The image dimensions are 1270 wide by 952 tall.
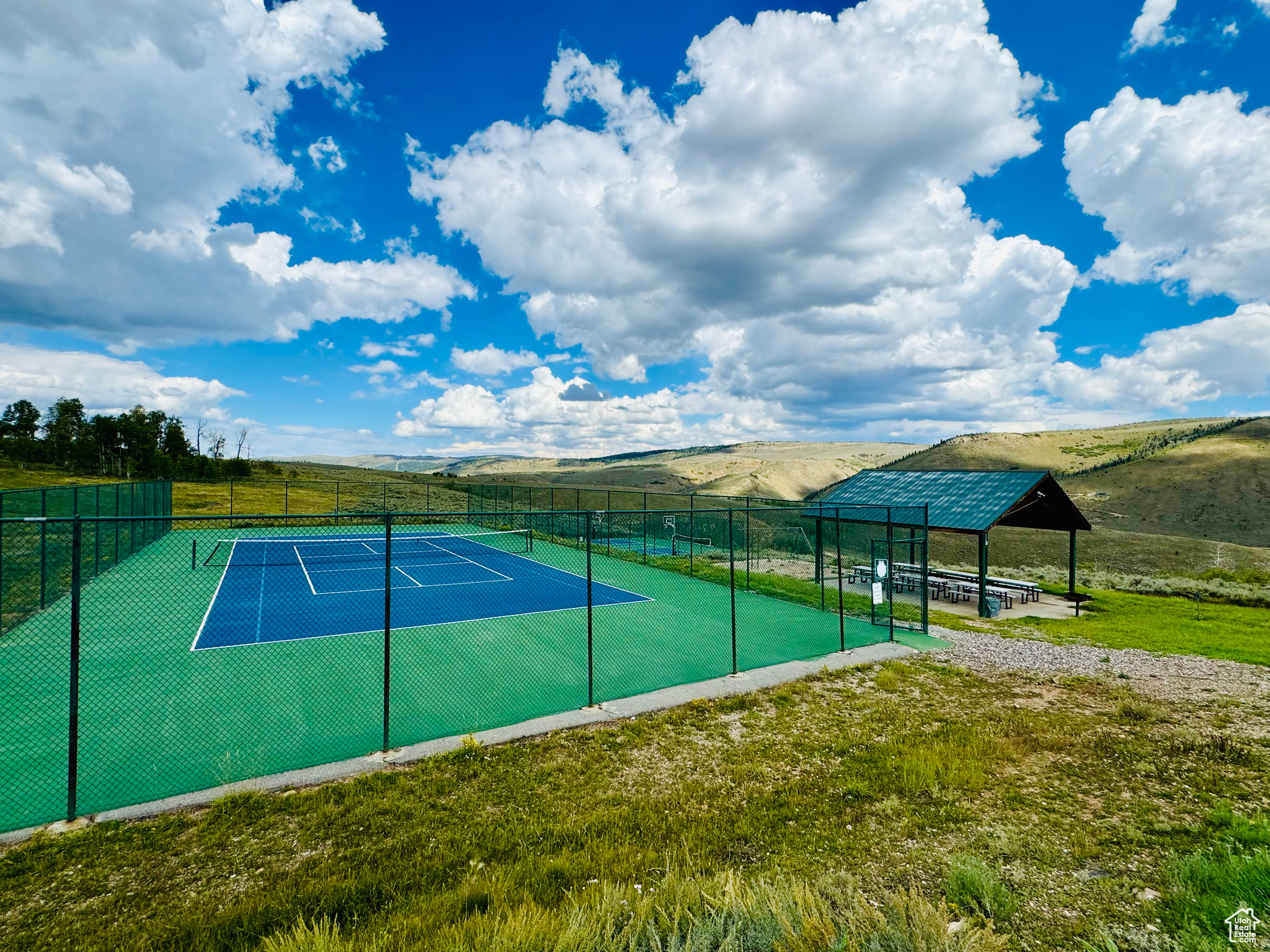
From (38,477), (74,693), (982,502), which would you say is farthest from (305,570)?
(38,477)

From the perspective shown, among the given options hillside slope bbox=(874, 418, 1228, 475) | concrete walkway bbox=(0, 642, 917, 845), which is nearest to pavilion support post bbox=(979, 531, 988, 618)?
concrete walkway bbox=(0, 642, 917, 845)

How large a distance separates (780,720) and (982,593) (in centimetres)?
1121

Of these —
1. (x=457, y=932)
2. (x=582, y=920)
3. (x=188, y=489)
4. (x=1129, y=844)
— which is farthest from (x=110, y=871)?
(x=188, y=489)

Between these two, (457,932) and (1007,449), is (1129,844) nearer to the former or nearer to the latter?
(457,932)

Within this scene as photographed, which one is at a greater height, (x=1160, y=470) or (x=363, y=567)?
(x=1160, y=470)

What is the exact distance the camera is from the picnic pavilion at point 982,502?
16328mm

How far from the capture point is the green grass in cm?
1240

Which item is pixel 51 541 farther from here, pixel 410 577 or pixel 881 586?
pixel 881 586

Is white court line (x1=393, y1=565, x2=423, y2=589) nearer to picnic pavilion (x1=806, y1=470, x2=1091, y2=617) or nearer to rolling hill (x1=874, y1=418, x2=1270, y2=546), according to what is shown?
picnic pavilion (x1=806, y1=470, x2=1091, y2=617)

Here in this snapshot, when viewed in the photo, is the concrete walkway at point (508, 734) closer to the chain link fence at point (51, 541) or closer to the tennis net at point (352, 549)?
the chain link fence at point (51, 541)

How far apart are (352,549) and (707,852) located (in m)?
26.4

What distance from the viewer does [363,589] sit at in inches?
690

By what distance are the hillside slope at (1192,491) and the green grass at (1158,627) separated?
1755 inches

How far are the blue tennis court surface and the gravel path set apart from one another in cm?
835
